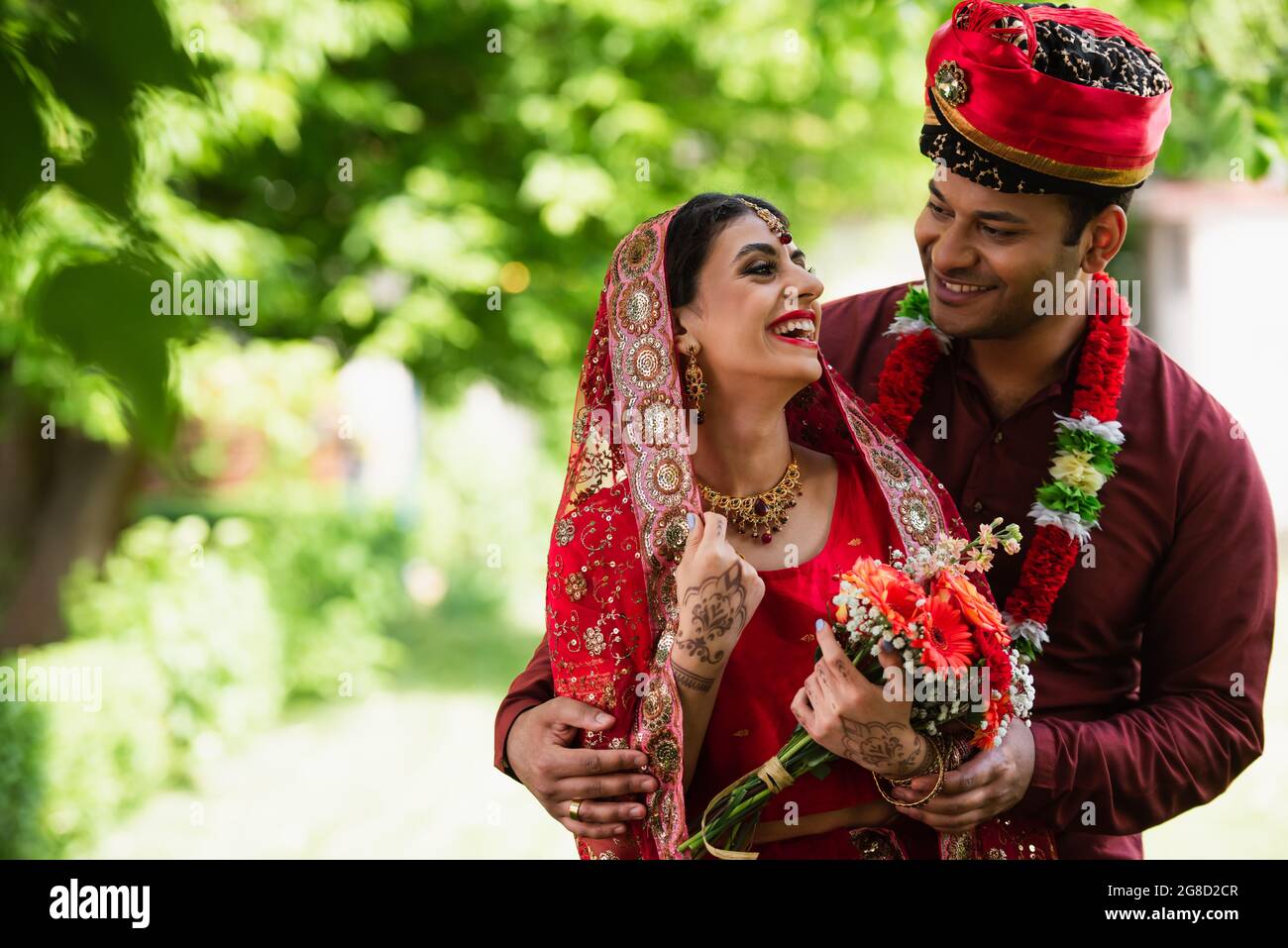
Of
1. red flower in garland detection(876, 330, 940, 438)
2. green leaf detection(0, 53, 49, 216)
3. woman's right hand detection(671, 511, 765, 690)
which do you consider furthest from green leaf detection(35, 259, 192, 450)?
red flower in garland detection(876, 330, 940, 438)

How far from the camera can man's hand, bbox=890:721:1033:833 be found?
265 centimetres

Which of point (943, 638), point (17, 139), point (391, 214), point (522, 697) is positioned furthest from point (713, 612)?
point (391, 214)

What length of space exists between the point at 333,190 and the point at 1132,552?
795cm

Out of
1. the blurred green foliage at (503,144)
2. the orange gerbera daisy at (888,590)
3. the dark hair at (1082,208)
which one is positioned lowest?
the orange gerbera daisy at (888,590)

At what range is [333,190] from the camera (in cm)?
991

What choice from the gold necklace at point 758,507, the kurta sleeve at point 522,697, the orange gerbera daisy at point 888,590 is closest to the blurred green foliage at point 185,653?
the kurta sleeve at point 522,697

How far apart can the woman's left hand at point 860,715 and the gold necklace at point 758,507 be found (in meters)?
0.39

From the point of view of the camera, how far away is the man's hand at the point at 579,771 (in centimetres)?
271

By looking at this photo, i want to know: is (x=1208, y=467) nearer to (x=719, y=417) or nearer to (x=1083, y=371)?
(x=1083, y=371)

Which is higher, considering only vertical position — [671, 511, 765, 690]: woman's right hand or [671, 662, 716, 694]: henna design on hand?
[671, 511, 765, 690]: woman's right hand

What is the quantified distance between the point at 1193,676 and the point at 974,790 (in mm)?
803

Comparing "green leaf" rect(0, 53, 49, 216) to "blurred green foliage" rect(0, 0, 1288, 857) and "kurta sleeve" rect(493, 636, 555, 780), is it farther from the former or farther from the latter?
"blurred green foliage" rect(0, 0, 1288, 857)

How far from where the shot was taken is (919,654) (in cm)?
246

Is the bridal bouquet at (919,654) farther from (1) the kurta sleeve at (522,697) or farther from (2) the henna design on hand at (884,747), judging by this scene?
(1) the kurta sleeve at (522,697)
